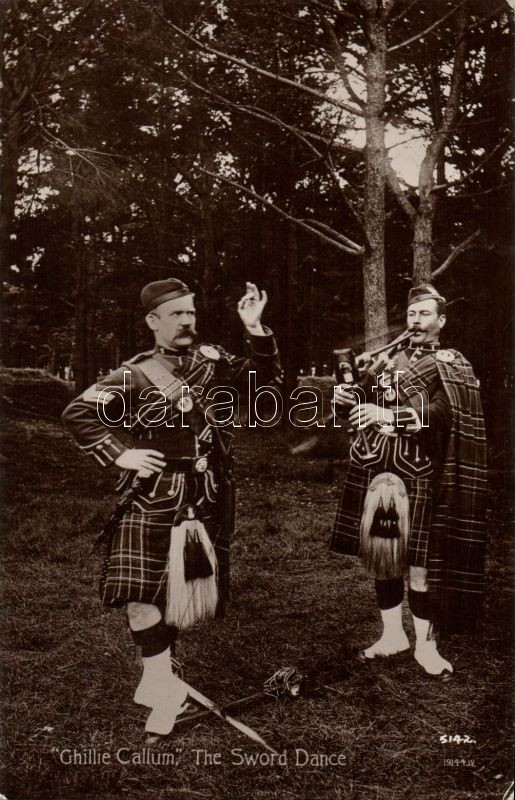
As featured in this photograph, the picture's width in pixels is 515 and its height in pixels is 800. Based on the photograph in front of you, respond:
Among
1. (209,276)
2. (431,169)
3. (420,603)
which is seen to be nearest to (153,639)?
(420,603)

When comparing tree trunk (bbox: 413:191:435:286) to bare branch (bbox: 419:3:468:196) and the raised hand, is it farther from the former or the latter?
the raised hand

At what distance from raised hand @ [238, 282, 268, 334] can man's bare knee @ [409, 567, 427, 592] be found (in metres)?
1.48

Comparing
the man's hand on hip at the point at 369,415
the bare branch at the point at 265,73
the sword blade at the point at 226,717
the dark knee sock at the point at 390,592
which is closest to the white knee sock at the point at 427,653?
the dark knee sock at the point at 390,592

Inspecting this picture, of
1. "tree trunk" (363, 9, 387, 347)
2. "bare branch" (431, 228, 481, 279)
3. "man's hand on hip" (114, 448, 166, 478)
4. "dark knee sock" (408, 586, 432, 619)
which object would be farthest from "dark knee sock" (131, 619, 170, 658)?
"bare branch" (431, 228, 481, 279)

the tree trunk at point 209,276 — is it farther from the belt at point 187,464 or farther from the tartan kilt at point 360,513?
the tartan kilt at point 360,513

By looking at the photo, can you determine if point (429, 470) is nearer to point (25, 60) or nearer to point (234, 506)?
point (234, 506)

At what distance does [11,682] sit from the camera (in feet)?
11.2

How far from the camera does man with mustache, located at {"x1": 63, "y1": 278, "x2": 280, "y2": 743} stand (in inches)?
129

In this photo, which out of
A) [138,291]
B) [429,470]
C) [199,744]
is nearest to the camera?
[199,744]

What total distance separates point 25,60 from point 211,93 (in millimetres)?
1087

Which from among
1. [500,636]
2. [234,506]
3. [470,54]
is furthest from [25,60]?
[500,636]

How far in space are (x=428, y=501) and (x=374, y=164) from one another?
190 centimetres

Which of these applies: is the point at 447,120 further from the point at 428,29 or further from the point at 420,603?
the point at 420,603

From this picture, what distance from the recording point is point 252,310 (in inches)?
137
